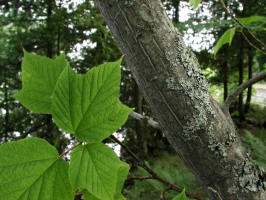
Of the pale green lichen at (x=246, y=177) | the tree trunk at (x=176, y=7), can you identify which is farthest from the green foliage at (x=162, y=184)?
the tree trunk at (x=176, y=7)

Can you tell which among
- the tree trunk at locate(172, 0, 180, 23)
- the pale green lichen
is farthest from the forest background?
the pale green lichen

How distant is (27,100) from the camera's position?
0.92 feet

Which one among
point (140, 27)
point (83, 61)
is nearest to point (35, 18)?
point (83, 61)

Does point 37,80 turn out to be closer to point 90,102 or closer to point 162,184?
point 90,102

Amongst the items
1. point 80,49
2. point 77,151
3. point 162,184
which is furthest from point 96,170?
point 80,49

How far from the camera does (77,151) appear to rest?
0.25 meters

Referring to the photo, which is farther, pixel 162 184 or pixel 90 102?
pixel 162 184

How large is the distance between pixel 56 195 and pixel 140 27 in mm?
312

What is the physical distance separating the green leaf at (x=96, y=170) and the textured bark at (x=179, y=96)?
0.19 m

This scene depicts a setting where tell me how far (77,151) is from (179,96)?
23cm

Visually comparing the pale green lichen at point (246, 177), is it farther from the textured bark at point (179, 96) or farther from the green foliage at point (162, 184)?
the green foliage at point (162, 184)

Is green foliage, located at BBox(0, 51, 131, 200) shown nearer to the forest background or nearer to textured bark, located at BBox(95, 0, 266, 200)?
textured bark, located at BBox(95, 0, 266, 200)

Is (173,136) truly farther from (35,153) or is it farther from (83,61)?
(83,61)

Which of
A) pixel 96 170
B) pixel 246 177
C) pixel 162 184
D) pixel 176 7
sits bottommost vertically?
pixel 162 184
